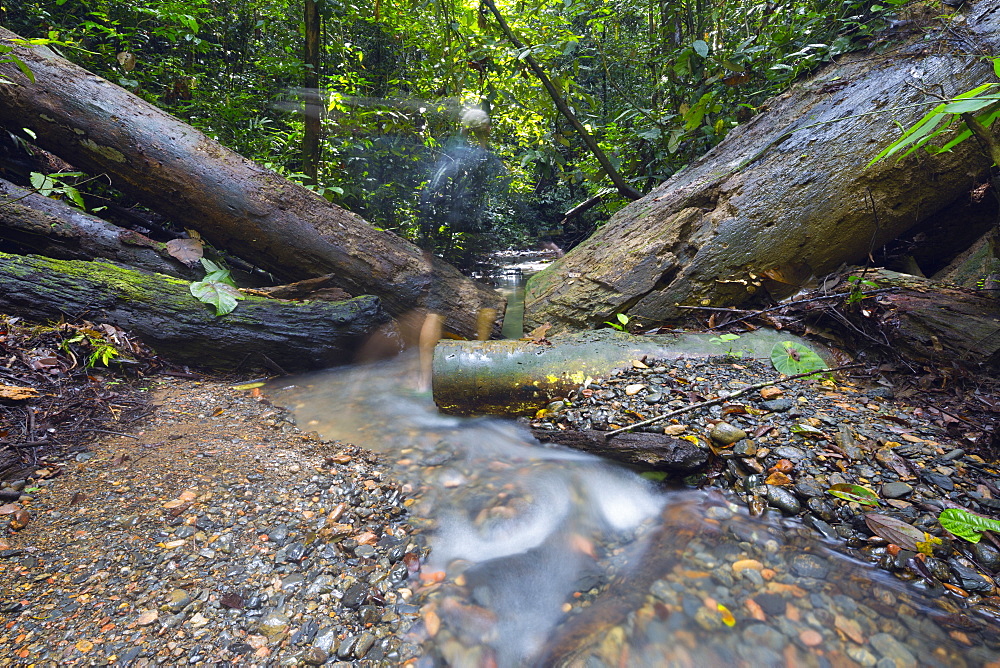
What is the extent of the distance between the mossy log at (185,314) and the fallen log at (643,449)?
7.52ft

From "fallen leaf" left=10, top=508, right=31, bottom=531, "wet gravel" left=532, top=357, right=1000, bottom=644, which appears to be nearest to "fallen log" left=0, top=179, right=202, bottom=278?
"fallen leaf" left=10, top=508, right=31, bottom=531

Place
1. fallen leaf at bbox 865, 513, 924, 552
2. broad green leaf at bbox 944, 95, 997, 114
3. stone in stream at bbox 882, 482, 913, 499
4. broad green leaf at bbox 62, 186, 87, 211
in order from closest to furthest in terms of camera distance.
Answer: broad green leaf at bbox 944, 95, 997, 114, fallen leaf at bbox 865, 513, 924, 552, stone in stream at bbox 882, 482, 913, 499, broad green leaf at bbox 62, 186, 87, 211

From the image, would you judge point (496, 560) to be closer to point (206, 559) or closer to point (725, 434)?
point (206, 559)

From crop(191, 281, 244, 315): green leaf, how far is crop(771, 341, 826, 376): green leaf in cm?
407

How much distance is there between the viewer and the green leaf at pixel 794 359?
9.48 feet

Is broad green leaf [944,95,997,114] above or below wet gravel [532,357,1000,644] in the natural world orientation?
above

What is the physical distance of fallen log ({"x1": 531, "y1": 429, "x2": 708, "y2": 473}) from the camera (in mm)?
2267

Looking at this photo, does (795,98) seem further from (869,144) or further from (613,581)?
(613,581)

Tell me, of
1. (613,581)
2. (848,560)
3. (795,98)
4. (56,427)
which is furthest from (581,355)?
(795,98)

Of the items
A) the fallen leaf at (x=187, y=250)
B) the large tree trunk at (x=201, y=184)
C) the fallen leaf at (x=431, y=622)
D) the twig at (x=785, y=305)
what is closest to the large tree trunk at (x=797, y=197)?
the twig at (x=785, y=305)

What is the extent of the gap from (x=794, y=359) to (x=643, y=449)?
1.38 metres

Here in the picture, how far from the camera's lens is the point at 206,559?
1727mm

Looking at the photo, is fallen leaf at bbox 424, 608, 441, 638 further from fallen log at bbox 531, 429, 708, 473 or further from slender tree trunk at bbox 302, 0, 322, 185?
slender tree trunk at bbox 302, 0, 322, 185

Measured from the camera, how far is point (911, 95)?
344 cm
